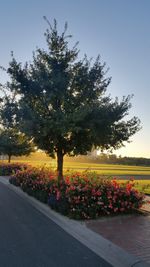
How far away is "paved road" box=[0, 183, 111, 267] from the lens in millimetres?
6418

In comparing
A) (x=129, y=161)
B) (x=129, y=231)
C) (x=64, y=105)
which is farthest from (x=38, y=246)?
(x=129, y=161)

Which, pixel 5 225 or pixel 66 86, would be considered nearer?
pixel 5 225

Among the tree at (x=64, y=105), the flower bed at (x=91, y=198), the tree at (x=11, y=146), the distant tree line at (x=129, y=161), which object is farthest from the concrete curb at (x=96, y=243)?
the distant tree line at (x=129, y=161)

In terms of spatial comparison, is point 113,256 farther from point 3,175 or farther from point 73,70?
point 3,175

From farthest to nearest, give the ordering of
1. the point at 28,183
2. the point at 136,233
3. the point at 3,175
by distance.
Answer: the point at 3,175 < the point at 28,183 < the point at 136,233

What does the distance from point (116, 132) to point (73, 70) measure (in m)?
3.08

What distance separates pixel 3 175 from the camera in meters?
29.3

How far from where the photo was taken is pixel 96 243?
779 centimetres

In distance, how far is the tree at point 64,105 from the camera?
13.3 m

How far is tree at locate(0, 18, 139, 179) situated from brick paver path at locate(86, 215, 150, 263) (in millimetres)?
3830

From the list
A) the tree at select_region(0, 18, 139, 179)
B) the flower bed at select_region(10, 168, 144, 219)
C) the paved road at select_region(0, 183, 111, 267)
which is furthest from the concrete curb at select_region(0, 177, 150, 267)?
the tree at select_region(0, 18, 139, 179)

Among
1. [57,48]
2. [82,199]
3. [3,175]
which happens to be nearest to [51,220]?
[82,199]

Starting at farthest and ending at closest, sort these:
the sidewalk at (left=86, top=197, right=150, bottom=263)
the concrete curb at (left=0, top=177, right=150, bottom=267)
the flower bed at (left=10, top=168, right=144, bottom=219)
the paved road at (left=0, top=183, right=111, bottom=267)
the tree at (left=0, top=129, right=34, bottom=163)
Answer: the tree at (left=0, top=129, right=34, bottom=163), the flower bed at (left=10, top=168, right=144, bottom=219), the sidewalk at (left=86, top=197, right=150, bottom=263), the concrete curb at (left=0, top=177, right=150, bottom=267), the paved road at (left=0, top=183, right=111, bottom=267)

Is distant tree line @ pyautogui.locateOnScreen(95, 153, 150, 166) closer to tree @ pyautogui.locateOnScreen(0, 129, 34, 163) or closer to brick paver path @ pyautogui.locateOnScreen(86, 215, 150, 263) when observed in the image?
tree @ pyautogui.locateOnScreen(0, 129, 34, 163)
